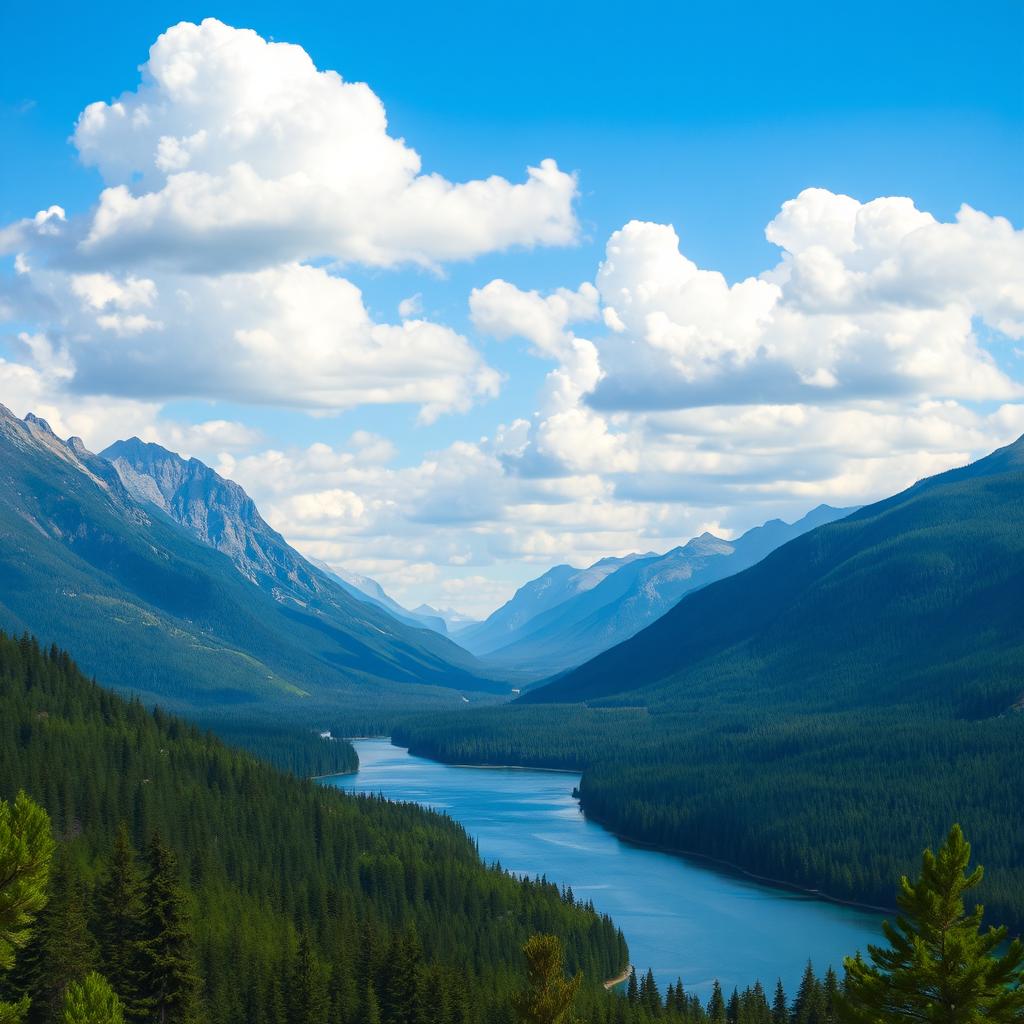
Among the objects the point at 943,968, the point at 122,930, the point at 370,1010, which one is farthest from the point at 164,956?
the point at 943,968

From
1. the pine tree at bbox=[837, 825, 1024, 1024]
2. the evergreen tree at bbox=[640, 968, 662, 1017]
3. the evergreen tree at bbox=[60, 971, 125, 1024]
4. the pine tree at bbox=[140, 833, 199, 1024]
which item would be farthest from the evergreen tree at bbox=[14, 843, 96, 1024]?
the evergreen tree at bbox=[640, 968, 662, 1017]

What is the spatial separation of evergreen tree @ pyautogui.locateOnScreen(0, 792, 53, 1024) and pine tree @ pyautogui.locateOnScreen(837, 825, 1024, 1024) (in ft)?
84.4

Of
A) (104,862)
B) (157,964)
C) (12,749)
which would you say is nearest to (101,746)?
(12,749)

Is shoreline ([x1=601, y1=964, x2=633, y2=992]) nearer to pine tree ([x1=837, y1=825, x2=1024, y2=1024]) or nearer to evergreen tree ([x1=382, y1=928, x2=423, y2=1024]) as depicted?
evergreen tree ([x1=382, y1=928, x2=423, y2=1024])

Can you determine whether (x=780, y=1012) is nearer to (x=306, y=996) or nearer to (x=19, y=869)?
(x=306, y=996)

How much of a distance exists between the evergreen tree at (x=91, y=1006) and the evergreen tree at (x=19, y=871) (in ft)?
5.81

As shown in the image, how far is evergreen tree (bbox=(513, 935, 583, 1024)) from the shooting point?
47.8 meters

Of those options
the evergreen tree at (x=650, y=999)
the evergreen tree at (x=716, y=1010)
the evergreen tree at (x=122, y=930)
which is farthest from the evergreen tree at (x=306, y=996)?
the evergreen tree at (x=716, y=1010)

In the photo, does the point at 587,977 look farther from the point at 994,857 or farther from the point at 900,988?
the point at 900,988

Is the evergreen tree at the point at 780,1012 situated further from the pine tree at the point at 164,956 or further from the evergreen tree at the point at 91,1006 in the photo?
the evergreen tree at the point at 91,1006

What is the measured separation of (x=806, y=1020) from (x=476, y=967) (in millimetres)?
33417

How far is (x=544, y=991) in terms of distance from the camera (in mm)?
47969

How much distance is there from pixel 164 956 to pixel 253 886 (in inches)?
3366

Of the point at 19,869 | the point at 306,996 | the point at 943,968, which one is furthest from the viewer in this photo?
the point at 306,996
